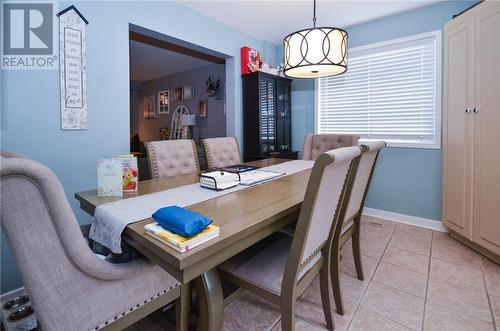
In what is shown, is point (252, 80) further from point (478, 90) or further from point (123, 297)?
point (123, 297)

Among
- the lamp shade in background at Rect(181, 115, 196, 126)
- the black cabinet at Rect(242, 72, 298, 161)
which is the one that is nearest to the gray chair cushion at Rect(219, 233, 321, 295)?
the black cabinet at Rect(242, 72, 298, 161)

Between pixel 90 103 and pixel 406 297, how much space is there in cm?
266

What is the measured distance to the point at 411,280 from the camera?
1.86m

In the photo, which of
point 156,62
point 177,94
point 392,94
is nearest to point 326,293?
point 392,94

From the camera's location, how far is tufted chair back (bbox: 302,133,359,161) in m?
2.66

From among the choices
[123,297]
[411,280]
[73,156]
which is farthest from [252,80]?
[123,297]

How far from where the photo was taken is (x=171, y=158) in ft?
6.79

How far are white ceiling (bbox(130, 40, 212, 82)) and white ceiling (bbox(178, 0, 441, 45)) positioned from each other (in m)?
1.71

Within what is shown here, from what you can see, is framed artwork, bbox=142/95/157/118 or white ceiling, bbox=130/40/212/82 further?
framed artwork, bbox=142/95/157/118

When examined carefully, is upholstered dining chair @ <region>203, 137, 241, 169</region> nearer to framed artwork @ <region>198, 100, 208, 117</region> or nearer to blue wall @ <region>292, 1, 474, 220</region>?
blue wall @ <region>292, 1, 474, 220</region>

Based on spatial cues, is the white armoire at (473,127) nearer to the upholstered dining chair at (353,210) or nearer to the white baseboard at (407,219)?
the white baseboard at (407,219)

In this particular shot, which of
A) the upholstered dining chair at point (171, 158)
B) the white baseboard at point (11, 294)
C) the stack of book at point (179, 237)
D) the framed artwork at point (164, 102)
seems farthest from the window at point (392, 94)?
the framed artwork at point (164, 102)

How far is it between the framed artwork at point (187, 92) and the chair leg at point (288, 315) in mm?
5264

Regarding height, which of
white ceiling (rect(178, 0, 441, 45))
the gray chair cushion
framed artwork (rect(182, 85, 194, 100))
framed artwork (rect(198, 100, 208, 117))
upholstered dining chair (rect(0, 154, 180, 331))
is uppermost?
white ceiling (rect(178, 0, 441, 45))
